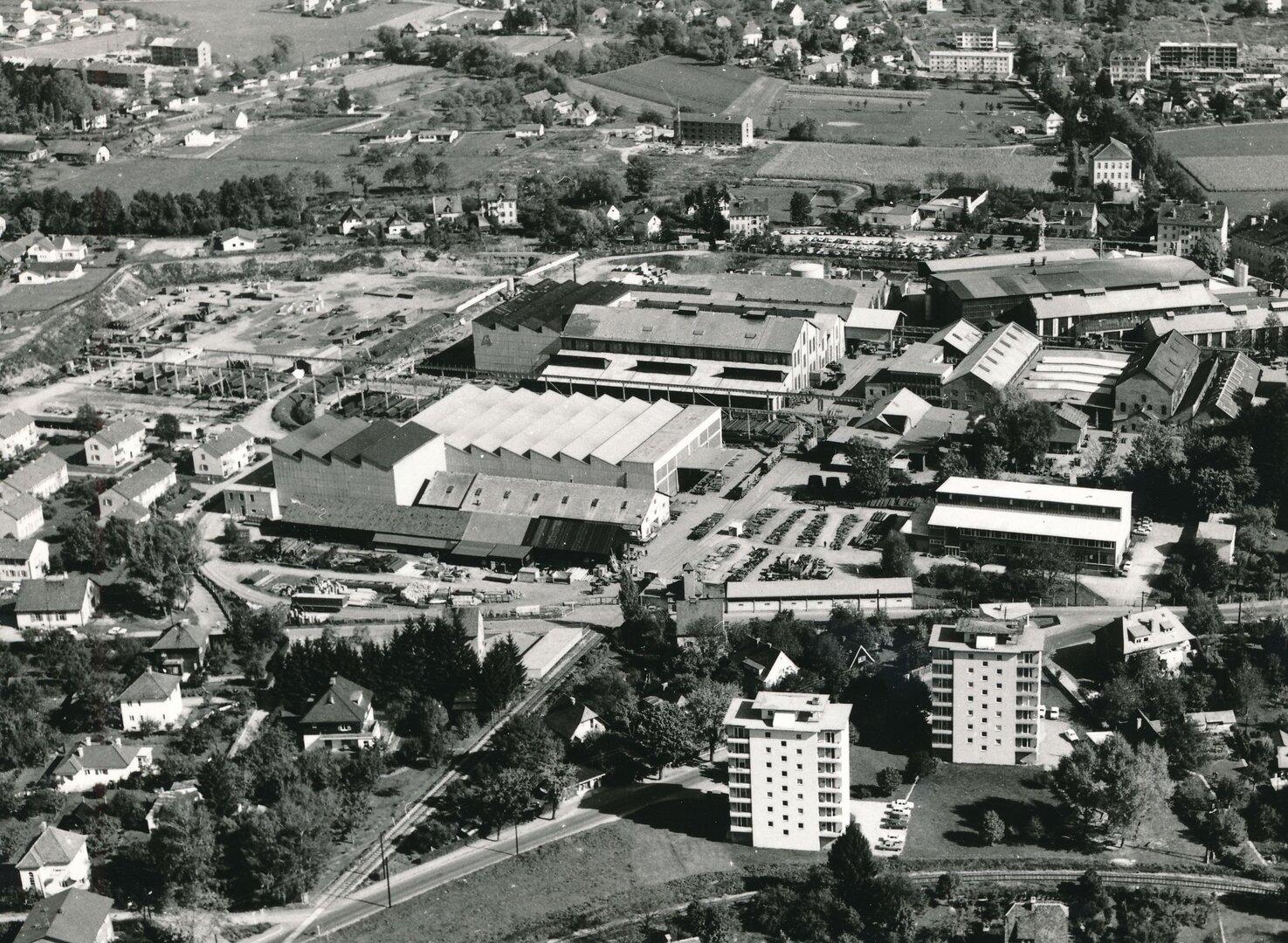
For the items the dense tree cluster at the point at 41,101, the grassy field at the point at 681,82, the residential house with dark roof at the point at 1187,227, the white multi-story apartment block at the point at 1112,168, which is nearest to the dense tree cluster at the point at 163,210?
the dense tree cluster at the point at 41,101

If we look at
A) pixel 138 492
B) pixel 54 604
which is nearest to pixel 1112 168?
pixel 138 492

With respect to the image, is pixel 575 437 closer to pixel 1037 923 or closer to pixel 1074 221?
pixel 1037 923

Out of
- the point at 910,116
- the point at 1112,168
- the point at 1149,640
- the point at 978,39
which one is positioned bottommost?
the point at 1149,640

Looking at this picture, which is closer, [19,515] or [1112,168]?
[19,515]

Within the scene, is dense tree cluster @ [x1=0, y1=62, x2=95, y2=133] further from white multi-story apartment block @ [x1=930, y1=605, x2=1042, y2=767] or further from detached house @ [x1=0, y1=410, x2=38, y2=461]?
white multi-story apartment block @ [x1=930, y1=605, x2=1042, y2=767]

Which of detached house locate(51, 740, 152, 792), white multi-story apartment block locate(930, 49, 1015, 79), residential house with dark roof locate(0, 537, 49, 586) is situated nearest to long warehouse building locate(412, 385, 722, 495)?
residential house with dark roof locate(0, 537, 49, 586)

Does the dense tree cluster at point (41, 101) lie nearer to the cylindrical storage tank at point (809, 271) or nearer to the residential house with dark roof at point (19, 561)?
the cylindrical storage tank at point (809, 271)
